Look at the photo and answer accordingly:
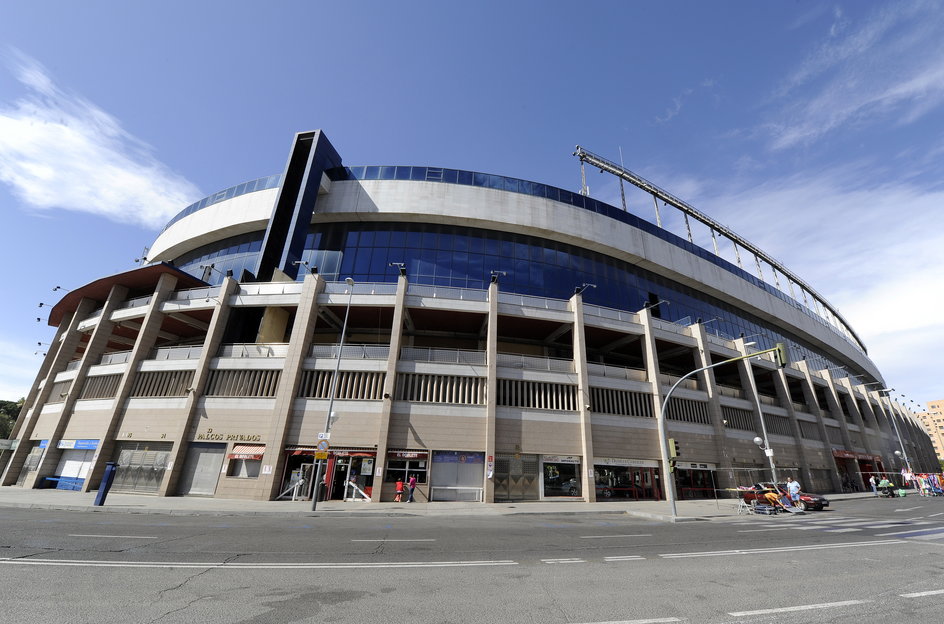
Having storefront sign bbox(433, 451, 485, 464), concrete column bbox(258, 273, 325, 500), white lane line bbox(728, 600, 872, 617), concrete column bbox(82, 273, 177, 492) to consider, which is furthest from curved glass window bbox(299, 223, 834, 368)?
white lane line bbox(728, 600, 872, 617)

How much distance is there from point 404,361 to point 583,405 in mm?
13050

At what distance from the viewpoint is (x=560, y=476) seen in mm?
27062

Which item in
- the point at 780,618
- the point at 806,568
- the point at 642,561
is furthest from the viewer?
the point at 642,561

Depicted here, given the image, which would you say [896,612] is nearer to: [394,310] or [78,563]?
[78,563]

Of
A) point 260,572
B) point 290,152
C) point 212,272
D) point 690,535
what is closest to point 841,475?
point 690,535

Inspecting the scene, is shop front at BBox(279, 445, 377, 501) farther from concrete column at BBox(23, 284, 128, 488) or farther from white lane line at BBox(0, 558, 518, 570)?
concrete column at BBox(23, 284, 128, 488)

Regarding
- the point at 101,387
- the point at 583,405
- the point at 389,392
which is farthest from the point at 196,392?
the point at 583,405

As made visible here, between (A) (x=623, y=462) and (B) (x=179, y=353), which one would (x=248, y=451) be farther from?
(A) (x=623, y=462)

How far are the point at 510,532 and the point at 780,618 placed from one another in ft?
30.1

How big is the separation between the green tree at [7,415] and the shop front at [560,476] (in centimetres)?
8666

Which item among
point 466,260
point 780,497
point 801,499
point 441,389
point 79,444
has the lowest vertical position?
point 801,499

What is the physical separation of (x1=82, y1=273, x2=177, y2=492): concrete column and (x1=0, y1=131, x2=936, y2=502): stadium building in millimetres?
121

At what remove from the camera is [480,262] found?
34531 mm

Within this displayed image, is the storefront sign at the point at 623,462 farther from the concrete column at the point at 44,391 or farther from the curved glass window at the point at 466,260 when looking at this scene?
the concrete column at the point at 44,391
